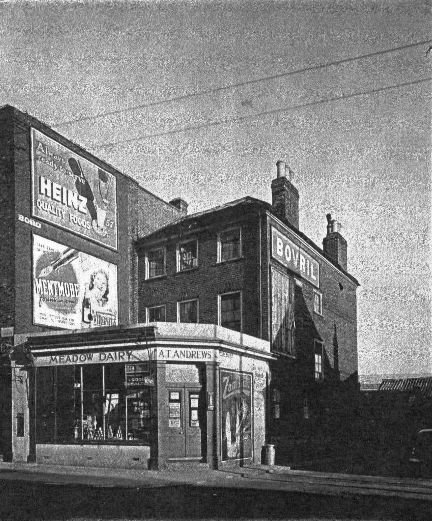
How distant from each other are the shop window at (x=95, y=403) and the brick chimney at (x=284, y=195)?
11471mm

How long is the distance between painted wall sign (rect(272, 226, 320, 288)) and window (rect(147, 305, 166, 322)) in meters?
6.07

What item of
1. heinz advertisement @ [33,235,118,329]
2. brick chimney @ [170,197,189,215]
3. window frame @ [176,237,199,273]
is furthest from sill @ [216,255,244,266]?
brick chimney @ [170,197,189,215]

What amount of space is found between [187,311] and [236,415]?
22.7 ft

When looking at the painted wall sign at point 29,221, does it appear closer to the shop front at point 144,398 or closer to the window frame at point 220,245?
the shop front at point 144,398

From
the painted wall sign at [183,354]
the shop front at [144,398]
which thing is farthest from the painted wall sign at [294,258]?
the painted wall sign at [183,354]

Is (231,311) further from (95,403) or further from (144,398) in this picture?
(95,403)

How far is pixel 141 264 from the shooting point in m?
31.3

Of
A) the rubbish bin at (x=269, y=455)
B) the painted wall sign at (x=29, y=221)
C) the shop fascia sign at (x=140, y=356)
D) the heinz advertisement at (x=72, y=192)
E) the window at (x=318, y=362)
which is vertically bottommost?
the rubbish bin at (x=269, y=455)

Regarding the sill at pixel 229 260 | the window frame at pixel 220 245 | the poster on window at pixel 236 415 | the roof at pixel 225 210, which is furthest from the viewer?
the window frame at pixel 220 245

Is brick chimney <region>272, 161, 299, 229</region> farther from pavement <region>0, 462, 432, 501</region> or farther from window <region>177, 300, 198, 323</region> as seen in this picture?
pavement <region>0, 462, 432, 501</region>

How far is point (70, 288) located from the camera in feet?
88.3

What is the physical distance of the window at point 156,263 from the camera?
3061 cm

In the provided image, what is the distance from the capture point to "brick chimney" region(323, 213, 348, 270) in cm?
3744

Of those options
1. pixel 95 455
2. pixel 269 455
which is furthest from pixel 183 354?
pixel 269 455
